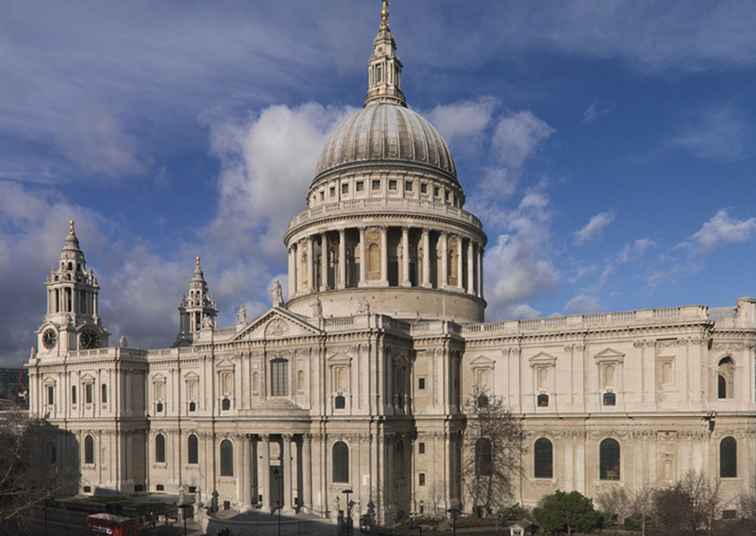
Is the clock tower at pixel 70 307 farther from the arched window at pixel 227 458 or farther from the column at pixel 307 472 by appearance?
the column at pixel 307 472

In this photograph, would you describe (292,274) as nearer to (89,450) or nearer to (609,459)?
(89,450)

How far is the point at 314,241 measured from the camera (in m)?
74.9

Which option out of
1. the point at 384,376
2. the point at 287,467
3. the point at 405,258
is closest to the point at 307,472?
the point at 287,467

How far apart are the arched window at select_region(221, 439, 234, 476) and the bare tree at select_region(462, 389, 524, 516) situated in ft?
72.8

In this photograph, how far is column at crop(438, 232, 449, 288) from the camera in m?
72.1

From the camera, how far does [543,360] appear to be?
59.4m

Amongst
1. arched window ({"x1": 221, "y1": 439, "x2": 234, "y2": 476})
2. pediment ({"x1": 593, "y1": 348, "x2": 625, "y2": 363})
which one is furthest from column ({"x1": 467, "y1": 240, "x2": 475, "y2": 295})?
arched window ({"x1": 221, "y1": 439, "x2": 234, "y2": 476})

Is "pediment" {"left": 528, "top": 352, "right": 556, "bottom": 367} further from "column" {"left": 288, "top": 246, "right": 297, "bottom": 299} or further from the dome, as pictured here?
"column" {"left": 288, "top": 246, "right": 297, "bottom": 299}

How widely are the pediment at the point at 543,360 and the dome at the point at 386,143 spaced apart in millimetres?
25554

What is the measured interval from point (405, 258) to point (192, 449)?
30218mm

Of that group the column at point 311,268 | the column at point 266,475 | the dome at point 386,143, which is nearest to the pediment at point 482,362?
the column at point 266,475

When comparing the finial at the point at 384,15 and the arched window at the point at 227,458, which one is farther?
the finial at the point at 384,15

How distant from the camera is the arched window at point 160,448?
249 feet

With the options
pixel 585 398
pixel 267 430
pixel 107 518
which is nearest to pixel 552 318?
pixel 585 398
